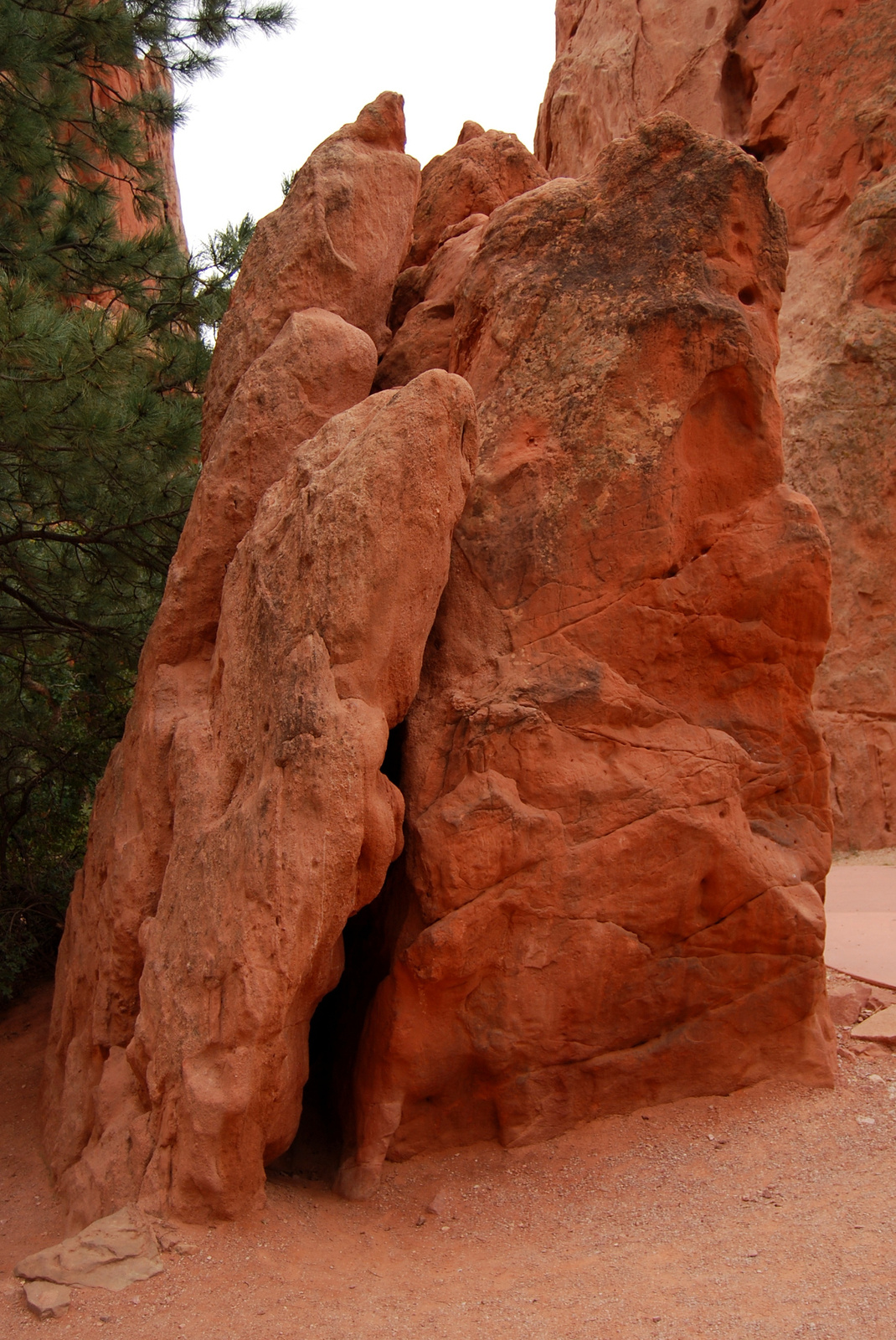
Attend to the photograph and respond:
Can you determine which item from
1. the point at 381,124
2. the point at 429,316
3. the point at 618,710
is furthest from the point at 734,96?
the point at 618,710

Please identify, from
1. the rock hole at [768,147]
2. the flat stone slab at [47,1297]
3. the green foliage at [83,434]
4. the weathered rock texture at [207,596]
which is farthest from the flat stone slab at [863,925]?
the rock hole at [768,147]

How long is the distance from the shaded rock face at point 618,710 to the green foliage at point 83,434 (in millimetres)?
1894

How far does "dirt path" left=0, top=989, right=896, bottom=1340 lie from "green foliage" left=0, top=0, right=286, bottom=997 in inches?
114

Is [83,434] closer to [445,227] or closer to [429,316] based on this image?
[429,316]

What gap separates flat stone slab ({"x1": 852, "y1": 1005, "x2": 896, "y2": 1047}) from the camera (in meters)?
4.21

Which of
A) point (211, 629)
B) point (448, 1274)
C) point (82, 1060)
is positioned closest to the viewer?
point (448, 1274)

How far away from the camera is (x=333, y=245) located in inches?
184

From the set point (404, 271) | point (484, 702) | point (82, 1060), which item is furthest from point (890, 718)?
point (82, 1060)

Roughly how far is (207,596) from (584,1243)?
103 inches

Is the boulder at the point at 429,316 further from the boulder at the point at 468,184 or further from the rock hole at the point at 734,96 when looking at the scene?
the rock hole at the point at 734,96

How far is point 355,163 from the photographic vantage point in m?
4.77

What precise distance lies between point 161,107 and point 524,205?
11.7 feet

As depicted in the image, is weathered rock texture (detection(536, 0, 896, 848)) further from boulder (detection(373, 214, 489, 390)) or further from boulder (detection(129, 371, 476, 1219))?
boulder (detection(129, 371, 476, 1219))

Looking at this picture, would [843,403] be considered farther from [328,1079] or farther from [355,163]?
[328,1079]
